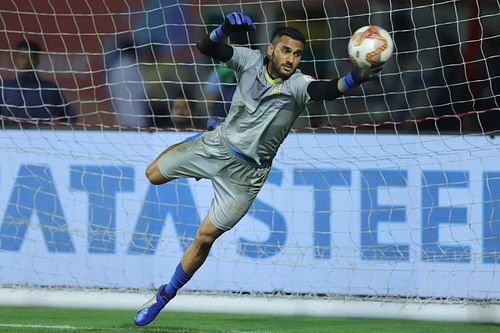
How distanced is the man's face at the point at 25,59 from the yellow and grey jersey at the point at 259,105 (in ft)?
11.5

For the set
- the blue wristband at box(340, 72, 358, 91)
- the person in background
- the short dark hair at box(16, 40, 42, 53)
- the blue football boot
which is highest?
the blue wristband at box(340, 72, 358, 91)

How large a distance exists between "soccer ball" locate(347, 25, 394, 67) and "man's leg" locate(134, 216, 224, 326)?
1.72m

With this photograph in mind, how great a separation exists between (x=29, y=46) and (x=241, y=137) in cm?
373

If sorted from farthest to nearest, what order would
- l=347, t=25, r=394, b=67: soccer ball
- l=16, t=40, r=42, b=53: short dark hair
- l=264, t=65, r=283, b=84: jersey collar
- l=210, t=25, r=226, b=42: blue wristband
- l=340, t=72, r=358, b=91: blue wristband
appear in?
l=16, t=40, r=42, b=53: short dark hair → l=264, t=65, r=283, b=84: jersey collar → l=210, t=25, r=226, b=42: blue wristband → l=340, t=72, r=358, b=91: blue wristband → l=347, t=25, r=394, b=67: soccer ball

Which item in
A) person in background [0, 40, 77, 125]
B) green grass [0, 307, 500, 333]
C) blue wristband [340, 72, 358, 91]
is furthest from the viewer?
person in background [0, 40, 77, 125]

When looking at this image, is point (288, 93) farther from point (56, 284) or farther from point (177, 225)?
point (56, 284)

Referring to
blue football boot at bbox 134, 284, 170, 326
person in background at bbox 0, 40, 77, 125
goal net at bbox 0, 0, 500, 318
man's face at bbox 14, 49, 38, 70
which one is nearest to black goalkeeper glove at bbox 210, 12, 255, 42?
blue football boot at bbox 134, 284, 170, 326

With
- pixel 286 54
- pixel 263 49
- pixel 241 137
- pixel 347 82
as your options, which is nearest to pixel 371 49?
pixel 347 82

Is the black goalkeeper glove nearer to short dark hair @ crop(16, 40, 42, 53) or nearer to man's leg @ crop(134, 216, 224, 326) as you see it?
man's leg @ crop(134, 216, 224, 326)

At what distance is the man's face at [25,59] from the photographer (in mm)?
11516

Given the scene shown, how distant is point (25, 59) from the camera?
1156 centimetres

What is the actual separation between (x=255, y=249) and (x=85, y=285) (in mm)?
1536

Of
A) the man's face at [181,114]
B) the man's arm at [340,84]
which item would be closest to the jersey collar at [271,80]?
the man's arm at [340,84]

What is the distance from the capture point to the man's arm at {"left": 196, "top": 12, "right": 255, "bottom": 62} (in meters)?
8.02
